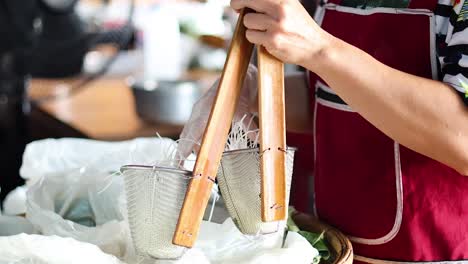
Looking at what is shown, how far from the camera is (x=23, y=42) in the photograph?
7.51 ft

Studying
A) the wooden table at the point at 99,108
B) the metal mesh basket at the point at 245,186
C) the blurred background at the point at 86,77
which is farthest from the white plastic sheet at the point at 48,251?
the wooden table at the point at 99,108

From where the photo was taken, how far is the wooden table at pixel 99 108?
7.36 feet

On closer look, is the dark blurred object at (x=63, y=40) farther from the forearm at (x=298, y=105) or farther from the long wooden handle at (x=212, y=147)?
the long wooden handle at (x=212, y=147)

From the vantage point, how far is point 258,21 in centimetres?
89

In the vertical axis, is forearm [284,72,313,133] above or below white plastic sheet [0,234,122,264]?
above

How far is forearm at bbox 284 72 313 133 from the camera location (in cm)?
134

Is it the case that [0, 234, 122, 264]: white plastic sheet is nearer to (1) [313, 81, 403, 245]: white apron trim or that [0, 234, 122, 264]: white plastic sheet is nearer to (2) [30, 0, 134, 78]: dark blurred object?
(1) [313, 81, 403, 245]: white apron trim

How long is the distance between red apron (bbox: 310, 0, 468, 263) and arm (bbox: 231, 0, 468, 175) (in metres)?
0.12

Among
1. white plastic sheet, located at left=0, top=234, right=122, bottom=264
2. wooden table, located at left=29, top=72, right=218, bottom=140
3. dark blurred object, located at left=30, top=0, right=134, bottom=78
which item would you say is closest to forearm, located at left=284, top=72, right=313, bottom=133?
white plastic sheet, located at left=0, top=234, right=122, bottom=264

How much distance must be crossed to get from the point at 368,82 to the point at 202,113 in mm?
306

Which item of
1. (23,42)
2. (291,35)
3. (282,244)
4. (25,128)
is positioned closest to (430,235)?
(282,244)

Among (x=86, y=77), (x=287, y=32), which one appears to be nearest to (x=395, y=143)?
(x=287, y=32)

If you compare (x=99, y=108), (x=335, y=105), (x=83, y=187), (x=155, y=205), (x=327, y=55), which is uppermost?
(x=327, y=55)

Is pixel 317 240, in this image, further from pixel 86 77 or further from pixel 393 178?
pixel 86 77
